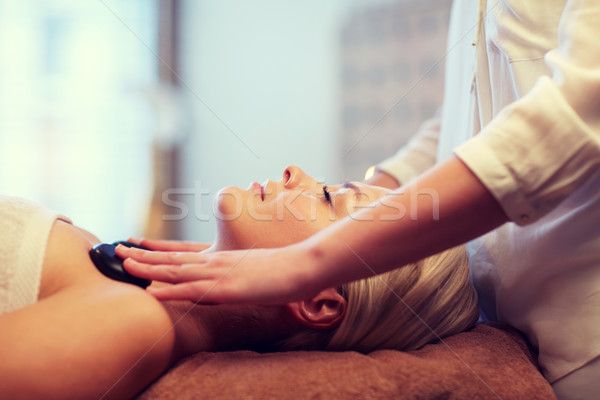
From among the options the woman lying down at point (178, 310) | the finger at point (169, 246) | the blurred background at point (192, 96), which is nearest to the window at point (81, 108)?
the blurred background at point (192, 96)

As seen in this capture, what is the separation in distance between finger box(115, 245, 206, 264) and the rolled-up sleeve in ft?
1.39

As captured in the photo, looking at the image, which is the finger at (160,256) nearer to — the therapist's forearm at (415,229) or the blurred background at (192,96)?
the therapist's forearm at (415,229)

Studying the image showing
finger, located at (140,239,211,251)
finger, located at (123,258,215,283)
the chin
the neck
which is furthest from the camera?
finger, located at (140,239,211,251)

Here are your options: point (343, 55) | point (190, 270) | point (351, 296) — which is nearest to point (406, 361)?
point (351, 296)

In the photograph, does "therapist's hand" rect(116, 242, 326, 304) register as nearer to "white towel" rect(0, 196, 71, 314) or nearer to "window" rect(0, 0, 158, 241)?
"white towel" rect(0, 196, 71, 314)

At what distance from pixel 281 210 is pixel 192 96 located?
7.16 feet

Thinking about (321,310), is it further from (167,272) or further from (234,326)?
(167,272)

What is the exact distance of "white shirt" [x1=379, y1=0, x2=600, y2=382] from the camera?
0.64m

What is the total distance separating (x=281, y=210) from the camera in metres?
0.94

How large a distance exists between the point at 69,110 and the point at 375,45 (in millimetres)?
1596

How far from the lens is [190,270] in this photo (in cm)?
74

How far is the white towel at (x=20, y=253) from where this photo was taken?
29.3 inches

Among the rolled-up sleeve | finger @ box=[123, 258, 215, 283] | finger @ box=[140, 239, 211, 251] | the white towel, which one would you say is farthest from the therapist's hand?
finger @ box=[140, 239, 211, 251]

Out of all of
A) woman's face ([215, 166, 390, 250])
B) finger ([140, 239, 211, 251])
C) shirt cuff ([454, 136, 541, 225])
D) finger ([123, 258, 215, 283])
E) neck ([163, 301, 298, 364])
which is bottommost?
neck ([163, 301, 298, 364])
